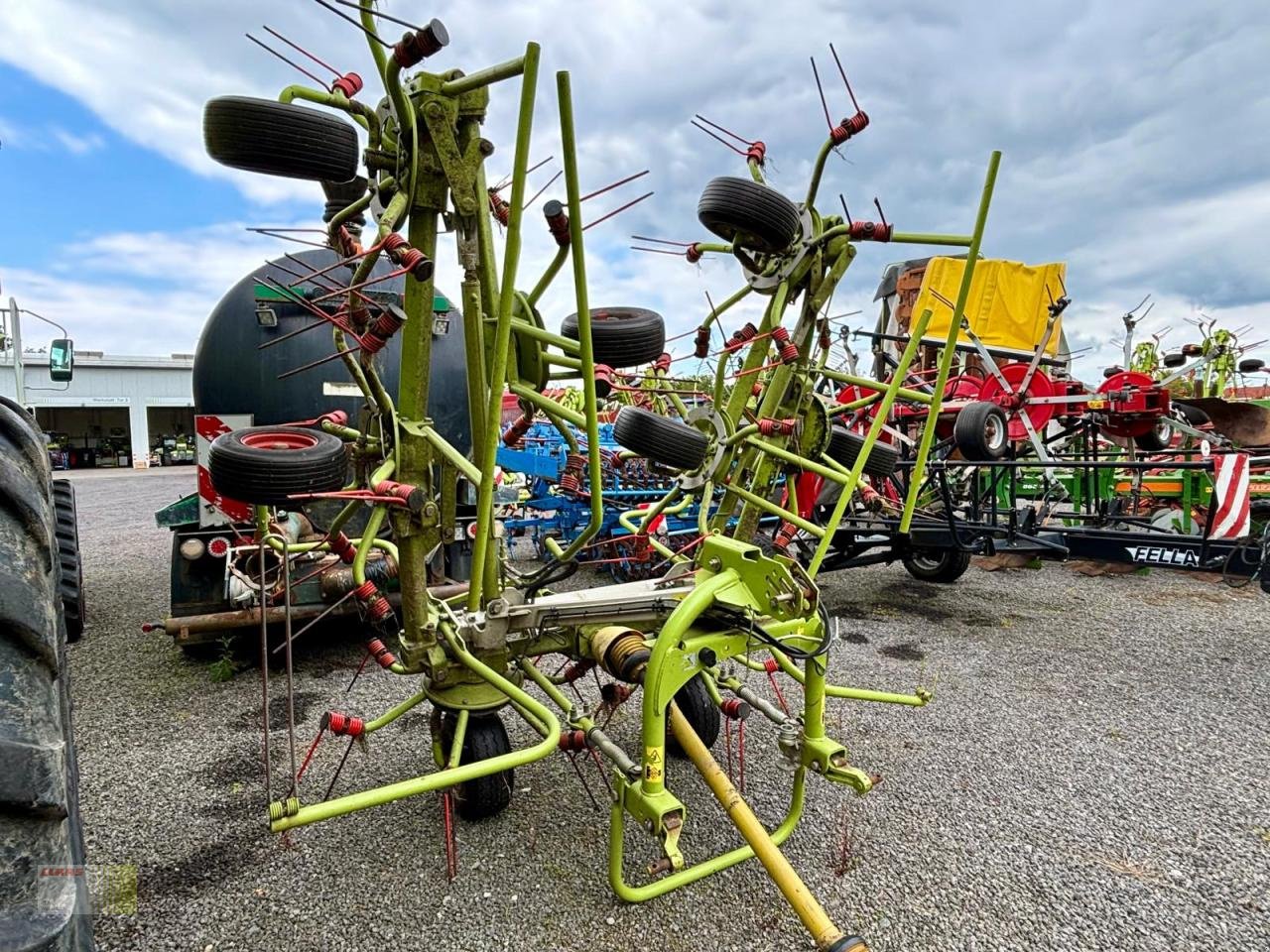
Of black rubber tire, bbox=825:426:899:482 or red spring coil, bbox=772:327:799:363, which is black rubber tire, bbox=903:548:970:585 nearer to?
black rubber tire, bbox=825:426:899:482

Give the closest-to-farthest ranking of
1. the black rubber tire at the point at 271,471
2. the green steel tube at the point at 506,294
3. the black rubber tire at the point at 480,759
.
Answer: the green steel tube at the point at 506,294
the black rubber tire at the point at 271,471
the black rubber tire at the point at 480,759

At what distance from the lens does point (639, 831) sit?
2607 millimetres

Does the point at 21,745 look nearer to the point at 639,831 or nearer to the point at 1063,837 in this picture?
the point at 639,831

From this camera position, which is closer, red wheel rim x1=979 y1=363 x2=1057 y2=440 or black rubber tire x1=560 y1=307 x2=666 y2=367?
black rubber tire x1=560 y1=307 x2=666 y2=367

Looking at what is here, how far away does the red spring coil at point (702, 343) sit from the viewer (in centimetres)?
351

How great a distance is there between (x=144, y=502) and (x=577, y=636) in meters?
→ 15.6

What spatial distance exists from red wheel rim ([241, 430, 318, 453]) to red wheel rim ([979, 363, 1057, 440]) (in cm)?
578

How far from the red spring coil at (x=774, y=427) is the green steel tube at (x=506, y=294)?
139cm

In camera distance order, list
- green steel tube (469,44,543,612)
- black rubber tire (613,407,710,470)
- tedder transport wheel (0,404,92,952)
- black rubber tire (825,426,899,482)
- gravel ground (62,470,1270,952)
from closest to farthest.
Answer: tedder transport wheel (0,404,92,952), green steel tube (469,44,543,612), gravel ground (62,470,1270,952), black rubber tire (613,407,710,470), black rubber tire (825,426,899,482)

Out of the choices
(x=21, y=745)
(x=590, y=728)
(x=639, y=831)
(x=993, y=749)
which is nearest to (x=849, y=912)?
(x=639, y=831)

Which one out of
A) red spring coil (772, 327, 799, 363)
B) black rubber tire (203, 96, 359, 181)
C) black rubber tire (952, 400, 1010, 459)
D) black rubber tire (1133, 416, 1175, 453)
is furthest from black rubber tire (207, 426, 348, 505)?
black rubber tire (1133, 416, 1175, 453)

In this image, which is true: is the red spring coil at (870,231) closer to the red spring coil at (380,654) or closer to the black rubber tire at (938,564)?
the red spring coil at (380,654)

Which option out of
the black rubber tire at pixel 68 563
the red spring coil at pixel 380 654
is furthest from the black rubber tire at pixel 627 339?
the black rubber tire at pixel 68 563

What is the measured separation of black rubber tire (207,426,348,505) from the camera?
2.00 meters
